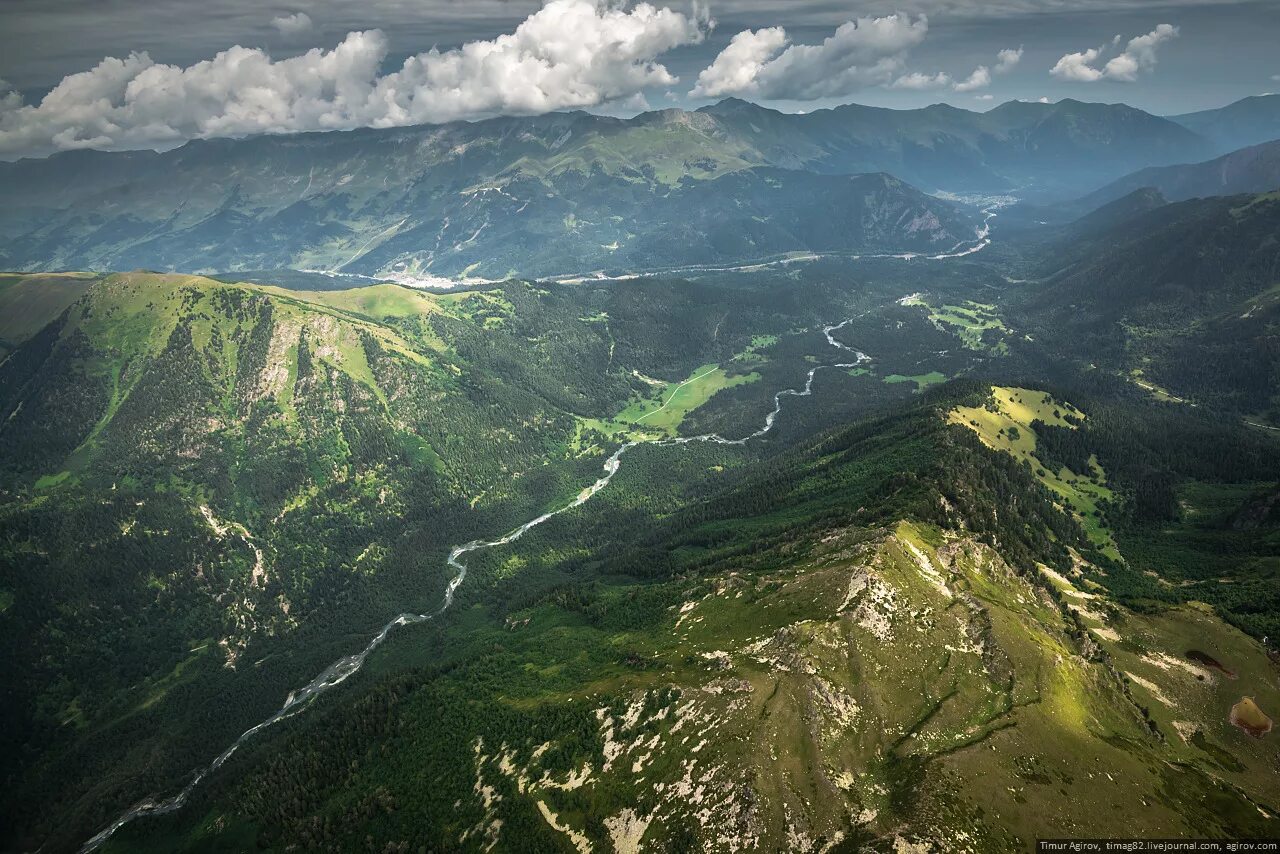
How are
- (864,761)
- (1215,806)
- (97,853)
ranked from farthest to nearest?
(97,853) → (864,761) → (1215,806)

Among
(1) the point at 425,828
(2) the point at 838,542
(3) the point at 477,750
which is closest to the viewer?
(1) the point at 425,828

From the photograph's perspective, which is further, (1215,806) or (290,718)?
(290,718)

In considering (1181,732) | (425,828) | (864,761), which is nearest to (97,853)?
(425,828)

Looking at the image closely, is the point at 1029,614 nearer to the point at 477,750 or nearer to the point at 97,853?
the point at 477,750

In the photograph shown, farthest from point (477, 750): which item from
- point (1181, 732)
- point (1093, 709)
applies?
point (1181, 732)

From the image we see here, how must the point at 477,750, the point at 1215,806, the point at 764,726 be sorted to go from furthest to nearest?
the point at 477,750 < the point at 764,726 < the point at 1215,806

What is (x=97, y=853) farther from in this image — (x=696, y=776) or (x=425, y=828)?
(x=696, y=776)

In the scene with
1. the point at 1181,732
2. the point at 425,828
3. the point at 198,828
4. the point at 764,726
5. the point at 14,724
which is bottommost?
the point at 14,724

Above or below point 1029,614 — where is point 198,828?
below

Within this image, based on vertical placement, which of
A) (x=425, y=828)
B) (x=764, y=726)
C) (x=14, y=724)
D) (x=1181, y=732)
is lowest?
(x=14, y=724)
